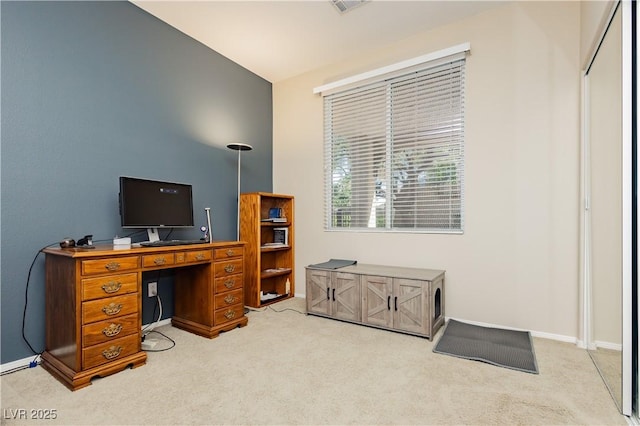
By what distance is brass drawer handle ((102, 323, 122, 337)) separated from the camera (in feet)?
6.73

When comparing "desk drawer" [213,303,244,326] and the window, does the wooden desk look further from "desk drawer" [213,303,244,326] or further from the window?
the window

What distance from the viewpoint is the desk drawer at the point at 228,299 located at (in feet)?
9.20

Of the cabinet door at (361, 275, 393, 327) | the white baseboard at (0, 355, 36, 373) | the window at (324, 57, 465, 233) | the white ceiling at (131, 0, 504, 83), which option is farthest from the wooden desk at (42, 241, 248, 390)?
the white ceiling at (131, 0, 504, 83)

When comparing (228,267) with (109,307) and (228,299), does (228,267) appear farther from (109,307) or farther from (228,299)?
(109,307)

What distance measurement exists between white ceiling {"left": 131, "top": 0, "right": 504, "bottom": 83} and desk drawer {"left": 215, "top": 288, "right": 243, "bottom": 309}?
8.59ft

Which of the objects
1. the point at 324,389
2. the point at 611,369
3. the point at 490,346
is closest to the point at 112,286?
the point at 324,389

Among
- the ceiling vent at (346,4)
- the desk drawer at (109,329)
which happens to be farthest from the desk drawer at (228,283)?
the ceiling vent at (346,4)

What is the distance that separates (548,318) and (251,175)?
346cm

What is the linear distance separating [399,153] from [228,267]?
2.14m

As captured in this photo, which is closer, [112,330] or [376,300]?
[112,330]

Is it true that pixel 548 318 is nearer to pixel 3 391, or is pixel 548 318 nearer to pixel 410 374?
pixel 410 374

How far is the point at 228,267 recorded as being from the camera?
291cm

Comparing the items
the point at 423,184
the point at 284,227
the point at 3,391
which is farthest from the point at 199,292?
the point at 423,184

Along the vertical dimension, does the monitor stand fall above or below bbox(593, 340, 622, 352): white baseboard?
above
